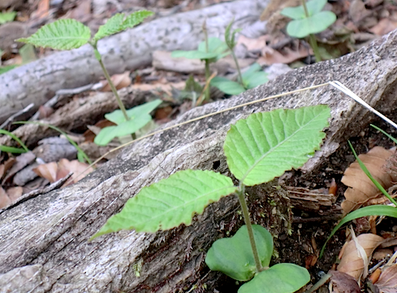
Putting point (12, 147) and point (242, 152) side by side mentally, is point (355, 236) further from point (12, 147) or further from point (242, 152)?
point (12, 147)

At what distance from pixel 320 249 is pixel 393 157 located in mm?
430

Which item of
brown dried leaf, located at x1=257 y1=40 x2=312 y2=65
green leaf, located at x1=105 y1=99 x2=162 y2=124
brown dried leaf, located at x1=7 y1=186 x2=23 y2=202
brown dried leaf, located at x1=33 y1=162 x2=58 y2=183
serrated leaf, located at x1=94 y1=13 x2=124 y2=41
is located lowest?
brown dried leaf, located at x1=7 y1=186 x2=23 y2=202

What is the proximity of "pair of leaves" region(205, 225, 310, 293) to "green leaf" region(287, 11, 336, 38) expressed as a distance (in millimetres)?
1793

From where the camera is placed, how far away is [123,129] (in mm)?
1964

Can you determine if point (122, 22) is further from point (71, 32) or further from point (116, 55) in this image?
point (116, 55)

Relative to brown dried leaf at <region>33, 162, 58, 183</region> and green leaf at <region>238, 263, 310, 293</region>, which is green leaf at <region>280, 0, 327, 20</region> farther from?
green leaf at <region>238, 263, 310, 293</region>

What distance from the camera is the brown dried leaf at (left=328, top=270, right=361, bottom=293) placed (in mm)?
1092

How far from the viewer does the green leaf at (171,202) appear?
2.57ft

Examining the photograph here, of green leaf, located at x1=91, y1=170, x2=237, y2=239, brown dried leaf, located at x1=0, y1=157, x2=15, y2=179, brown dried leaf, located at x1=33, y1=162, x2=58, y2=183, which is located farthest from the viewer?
brown dried leaf, located at x1=0, y1=157, x2=15, y2=179

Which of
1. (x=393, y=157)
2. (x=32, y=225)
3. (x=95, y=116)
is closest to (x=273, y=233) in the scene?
(x=393, y=157)

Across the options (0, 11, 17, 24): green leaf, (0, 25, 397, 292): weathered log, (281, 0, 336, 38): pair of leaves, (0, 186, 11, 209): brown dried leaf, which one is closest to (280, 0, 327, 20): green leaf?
(281, 0, 336, 38): pair of leaves

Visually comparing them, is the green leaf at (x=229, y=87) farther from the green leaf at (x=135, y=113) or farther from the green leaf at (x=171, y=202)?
the green leaf at (x=171, y=202)

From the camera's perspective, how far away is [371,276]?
3.79 ft

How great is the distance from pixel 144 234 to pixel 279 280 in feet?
1.41
